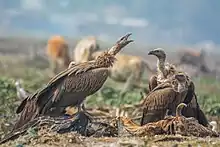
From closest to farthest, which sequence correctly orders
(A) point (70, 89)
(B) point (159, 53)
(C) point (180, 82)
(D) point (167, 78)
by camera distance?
1. (A) point (70, 89)
2. (C) point (180, 82)
3. (D) point (167, 78)
4. (B) point (159, 53)

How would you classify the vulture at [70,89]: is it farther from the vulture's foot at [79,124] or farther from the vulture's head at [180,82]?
the vulture's head at [180,82]

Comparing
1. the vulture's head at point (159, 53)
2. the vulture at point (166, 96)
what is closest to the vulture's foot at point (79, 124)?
the vulture at point (166, 96)

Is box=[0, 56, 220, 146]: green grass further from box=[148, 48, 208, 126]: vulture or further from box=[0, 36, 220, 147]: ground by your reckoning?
box=[148, 48, 208, 126]: vulture

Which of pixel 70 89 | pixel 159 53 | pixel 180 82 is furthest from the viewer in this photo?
pixel 159 53

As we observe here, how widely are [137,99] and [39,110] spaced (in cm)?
560

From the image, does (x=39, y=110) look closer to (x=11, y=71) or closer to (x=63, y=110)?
(x=63, y=110)

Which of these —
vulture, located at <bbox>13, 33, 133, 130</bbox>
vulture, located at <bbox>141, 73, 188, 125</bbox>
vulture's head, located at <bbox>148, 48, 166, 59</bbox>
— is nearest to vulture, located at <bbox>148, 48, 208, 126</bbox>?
vulture's head, located at <bbox>148, 48, 166, 59</bbox>

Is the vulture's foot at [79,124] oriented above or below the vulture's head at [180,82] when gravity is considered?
below

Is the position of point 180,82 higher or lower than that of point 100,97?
higher

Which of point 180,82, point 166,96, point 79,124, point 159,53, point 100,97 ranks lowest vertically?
point 79,124

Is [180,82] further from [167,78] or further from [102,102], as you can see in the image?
[102,102]

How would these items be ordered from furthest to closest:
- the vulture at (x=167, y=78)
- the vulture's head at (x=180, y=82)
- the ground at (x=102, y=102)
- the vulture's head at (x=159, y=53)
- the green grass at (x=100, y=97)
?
1. the green grass at (x=100, y=97)
2. the vulture's head at (x=159, y=53)
3. the vulture at (x=167, y=78)
4. the vulture's head at (x=180, y=82)
5. the ground at (x=102, y=102)

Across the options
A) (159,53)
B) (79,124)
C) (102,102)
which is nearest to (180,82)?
(159,53)

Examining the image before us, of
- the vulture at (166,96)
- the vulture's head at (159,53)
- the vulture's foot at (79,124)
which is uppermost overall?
the vulture's head at (159,53)
